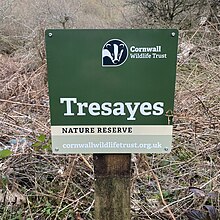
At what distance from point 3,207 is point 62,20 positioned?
18.2 feet

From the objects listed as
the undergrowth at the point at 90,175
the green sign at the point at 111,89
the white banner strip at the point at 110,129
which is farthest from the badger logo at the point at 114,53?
the undergrowth at the point at 90,175

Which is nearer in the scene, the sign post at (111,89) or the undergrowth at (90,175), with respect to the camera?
the sign post at (111,89)

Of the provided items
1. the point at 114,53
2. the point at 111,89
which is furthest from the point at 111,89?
the point at 114,53

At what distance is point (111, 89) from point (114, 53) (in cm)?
12

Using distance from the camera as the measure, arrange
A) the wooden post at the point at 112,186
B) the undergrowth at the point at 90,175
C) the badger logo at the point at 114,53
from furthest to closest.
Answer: the undergrowth at the point at 90,175 → the wooden post at the point at 112,186 → the badger logo at the point at 114,53

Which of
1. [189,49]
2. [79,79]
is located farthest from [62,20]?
[79,79]

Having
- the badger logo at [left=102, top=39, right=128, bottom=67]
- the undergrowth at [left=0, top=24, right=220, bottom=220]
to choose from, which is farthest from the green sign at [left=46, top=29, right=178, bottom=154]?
the undergrowth at [left=0, top=24, right=220, bottom=220]

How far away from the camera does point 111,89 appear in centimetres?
107

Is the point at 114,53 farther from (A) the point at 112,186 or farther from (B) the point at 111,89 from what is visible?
(A) the point at 112,186

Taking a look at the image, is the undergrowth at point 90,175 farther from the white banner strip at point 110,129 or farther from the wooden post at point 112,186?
the white banner strip at point 110,129

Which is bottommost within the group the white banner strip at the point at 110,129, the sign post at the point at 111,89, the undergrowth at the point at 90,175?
the undergrowth at the point at 90,175

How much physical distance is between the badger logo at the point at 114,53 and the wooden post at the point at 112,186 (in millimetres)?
338

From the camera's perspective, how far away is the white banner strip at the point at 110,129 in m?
1.10

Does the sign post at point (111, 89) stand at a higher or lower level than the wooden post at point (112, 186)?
higher
